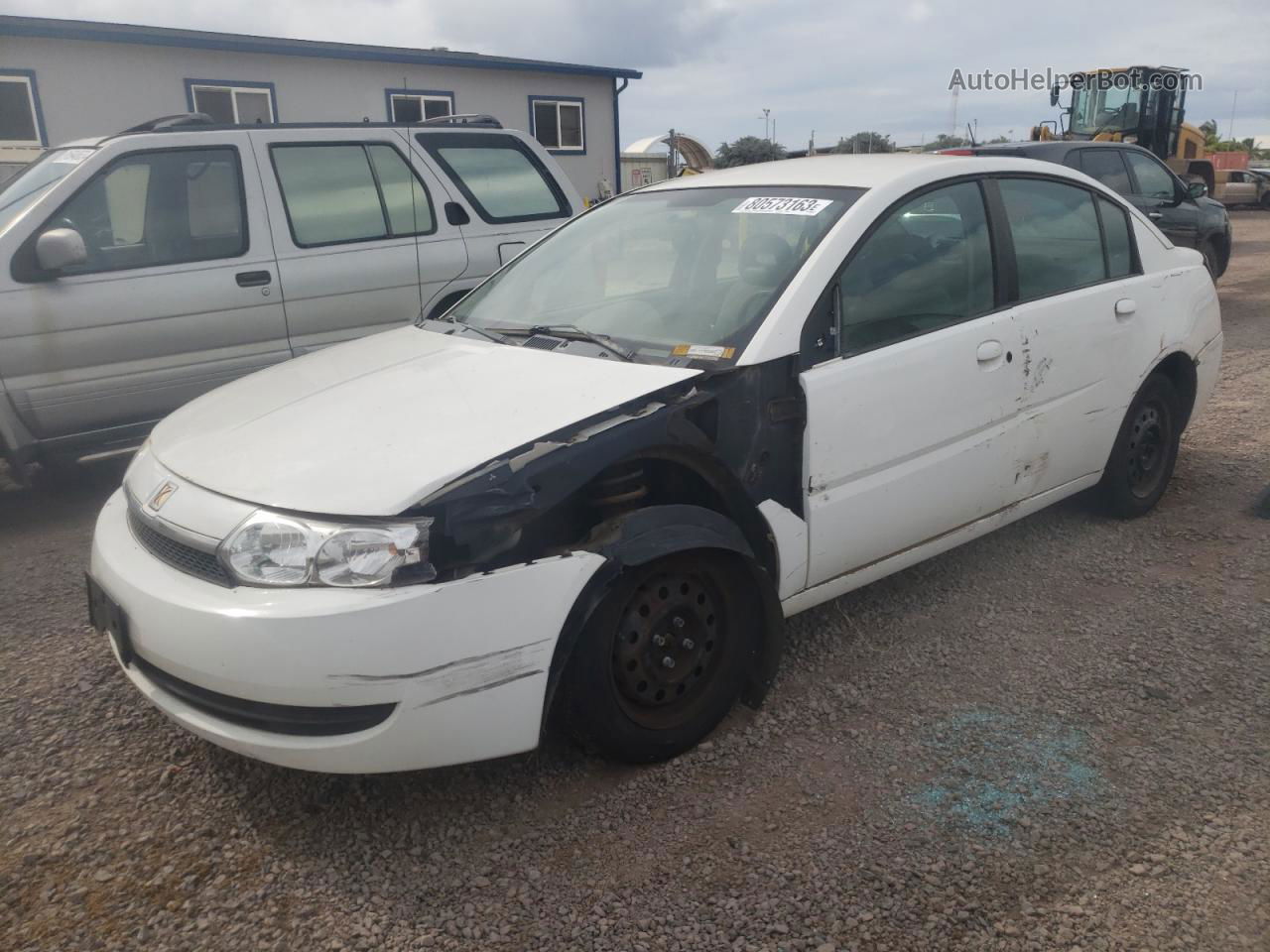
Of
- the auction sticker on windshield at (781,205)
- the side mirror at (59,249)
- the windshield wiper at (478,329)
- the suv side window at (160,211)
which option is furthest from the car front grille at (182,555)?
the suv side window at (160,211)

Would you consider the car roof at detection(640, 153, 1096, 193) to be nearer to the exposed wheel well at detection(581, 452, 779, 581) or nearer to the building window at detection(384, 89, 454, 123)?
the exposed wheel well at detection(581, 452, 779, 581)

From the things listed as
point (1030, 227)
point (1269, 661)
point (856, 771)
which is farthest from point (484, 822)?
point (1030, 227)

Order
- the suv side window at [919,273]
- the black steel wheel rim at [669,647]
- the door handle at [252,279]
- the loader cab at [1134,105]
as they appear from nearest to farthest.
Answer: the black steel wheel rim at [669,647] → the suv side window at [919,273] → the door handle at [252,279] → the loader cab at [1134,105]

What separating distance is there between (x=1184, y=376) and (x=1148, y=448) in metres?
0.39

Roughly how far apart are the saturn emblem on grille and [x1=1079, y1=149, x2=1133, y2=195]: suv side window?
9.23 meters

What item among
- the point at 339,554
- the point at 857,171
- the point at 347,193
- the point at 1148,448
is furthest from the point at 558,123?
the point at 339,554

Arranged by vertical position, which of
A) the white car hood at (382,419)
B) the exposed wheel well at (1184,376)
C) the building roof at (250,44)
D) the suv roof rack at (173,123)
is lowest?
the exposed wheel well at (1184,376)

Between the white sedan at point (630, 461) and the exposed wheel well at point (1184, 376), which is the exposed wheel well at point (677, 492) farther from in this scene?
the exposed wheel well at point (1184, 376)

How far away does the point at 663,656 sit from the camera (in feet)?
8.87

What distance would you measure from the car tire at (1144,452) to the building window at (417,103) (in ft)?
50.7

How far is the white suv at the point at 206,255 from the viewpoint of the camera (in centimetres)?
482

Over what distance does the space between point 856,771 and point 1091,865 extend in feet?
2.03

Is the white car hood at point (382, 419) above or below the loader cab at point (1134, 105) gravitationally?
below

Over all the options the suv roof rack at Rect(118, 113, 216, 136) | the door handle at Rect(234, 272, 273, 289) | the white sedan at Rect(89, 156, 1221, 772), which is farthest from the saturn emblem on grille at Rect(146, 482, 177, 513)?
the suv roof rack at Rect(118, 113, 216, 136)
